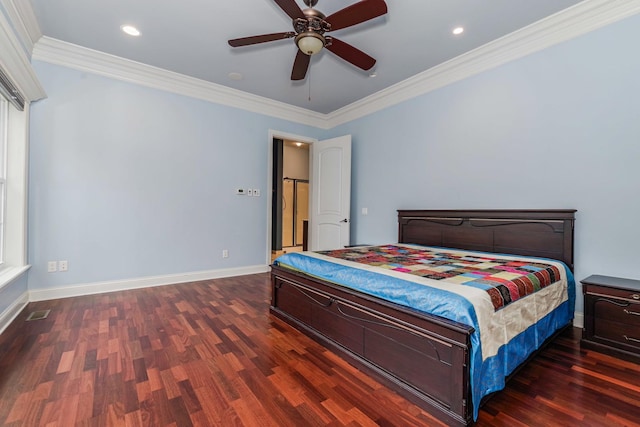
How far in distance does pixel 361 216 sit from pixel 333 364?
302 cm

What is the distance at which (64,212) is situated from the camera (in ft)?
10.6

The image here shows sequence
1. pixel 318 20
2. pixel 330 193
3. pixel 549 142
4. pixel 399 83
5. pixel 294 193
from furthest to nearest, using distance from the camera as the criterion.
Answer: pixel 294 193 → pixel 330 193 → pixel 399 83 → pixel 549 142 → pixel 318 20

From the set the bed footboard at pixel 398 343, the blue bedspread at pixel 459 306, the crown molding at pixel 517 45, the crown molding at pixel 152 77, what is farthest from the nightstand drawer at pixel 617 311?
the crown molding at pixel 152 77

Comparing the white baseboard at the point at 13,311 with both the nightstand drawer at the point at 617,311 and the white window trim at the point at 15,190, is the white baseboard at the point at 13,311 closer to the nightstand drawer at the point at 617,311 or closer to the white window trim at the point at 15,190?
the white window trim at the point at 15,190

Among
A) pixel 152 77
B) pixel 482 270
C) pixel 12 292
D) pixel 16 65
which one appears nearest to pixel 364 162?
pixel 482 270

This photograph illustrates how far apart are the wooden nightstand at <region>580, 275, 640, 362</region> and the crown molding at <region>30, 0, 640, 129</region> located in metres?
2.16

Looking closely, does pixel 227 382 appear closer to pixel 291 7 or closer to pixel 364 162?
pixel 291 7

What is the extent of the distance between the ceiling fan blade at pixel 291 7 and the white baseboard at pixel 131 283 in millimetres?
3375

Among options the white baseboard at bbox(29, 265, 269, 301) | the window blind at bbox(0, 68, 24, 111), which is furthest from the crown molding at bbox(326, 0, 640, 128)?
the window blind at bbox(0, 68, 24, 111)

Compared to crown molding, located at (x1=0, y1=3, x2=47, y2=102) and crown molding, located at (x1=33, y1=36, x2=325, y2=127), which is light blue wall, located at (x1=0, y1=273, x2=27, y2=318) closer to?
crown molding, located at (x1=0, y1=3, x2=47, y2=102)

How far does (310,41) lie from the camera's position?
2.15m

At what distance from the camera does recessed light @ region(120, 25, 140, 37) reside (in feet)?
9.30

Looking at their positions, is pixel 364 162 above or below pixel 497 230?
above

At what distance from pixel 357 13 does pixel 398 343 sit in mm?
2146
